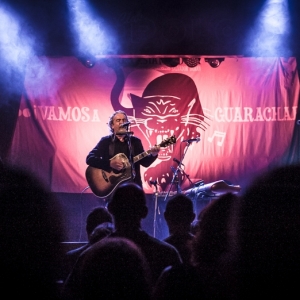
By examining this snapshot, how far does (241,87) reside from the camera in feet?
24.2

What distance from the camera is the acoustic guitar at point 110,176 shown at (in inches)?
232

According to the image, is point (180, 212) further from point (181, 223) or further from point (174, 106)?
point (174, 106)

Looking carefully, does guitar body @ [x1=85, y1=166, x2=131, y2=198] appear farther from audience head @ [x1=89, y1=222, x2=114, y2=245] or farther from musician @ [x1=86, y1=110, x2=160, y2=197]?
audience head @ [x1=89, y1=222, x2=114, y2=245]

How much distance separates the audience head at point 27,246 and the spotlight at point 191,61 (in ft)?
17.9

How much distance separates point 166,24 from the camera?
7.54 m

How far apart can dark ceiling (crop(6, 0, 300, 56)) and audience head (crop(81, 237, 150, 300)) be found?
19.8ft

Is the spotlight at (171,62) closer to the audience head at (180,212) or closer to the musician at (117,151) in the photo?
the musician at (117,151)

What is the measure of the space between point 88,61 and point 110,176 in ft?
7.72

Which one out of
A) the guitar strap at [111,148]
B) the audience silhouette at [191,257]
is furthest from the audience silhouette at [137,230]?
the guitar strap at [111,148]

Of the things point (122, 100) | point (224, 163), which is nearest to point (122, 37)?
point (122, 100)

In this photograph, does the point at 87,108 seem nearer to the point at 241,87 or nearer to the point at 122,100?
the point at 122,100

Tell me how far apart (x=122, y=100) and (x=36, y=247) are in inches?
214

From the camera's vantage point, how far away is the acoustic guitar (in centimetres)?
590

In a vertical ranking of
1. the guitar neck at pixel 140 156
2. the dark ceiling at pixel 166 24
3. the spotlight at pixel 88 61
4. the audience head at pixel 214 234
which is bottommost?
the audience head at pixel 214 234
